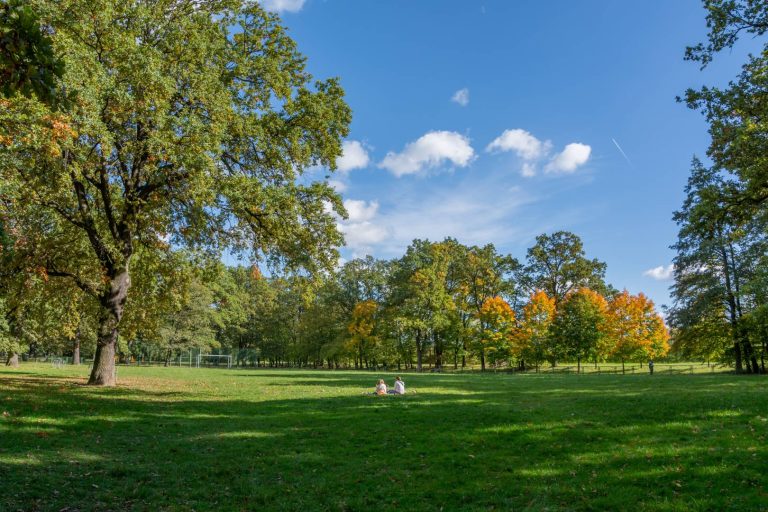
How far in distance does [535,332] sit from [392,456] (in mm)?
51560

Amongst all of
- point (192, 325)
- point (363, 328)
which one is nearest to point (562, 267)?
point (363, 328)

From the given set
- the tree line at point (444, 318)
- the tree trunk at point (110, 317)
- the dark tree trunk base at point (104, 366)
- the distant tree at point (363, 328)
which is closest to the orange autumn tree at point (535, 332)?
the tree line at point (444, 318)

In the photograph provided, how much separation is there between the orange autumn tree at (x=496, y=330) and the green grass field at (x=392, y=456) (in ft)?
142

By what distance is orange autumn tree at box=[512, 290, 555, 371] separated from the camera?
57406 mm

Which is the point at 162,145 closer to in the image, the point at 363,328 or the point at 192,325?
the point at 363,328

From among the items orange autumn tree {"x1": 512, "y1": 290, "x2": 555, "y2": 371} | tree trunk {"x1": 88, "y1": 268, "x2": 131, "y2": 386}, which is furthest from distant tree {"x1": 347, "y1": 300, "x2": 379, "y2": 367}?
tree trunk {"x1": 88, "y1": 268, "x2": 131, "y2": 386}

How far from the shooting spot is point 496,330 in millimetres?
60344

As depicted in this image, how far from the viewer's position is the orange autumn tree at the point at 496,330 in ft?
194

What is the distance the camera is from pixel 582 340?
5438 centimetres

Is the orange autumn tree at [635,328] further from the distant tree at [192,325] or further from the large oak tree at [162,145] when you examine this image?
the distant tree at [192,325]

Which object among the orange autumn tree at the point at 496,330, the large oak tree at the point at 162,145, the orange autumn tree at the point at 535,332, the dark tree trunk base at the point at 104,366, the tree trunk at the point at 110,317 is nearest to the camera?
the large oak tree at the point at 162,145

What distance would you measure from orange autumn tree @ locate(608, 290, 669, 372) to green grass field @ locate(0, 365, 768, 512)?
43688 millimetres

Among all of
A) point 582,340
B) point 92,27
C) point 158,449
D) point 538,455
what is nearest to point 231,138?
point 92,27

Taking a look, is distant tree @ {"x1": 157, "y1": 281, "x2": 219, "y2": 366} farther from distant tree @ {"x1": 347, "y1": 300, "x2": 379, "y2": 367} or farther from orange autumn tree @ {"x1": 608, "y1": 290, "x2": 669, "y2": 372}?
orange autumn tree @ {"x1": 608, "y1": 290, "x2": 669, "y2": 372}
